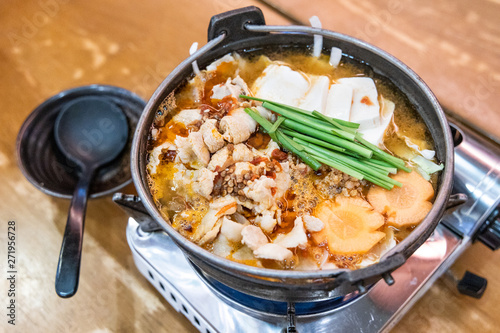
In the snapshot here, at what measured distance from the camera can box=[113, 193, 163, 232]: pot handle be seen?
1543 mm

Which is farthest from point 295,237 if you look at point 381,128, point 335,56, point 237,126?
point 335,56

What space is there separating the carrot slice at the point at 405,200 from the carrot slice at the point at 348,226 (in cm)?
5

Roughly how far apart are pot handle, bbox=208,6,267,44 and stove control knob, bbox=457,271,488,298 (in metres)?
1.51

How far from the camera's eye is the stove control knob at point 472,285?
6.02 ft

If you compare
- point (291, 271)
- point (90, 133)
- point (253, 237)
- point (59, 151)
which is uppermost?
point (291, 271)

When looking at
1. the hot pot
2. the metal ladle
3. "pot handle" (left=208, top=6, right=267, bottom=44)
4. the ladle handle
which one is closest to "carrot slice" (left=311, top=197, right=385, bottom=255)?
the hot pot

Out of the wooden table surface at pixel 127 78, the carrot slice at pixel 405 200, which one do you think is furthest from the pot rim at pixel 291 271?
the wooden table surface at pixel 127 78

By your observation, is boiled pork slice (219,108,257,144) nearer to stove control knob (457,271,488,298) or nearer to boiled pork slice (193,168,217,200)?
boiled pork slice (193,168,217,200)

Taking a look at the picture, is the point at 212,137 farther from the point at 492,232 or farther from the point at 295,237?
the point at 492,232

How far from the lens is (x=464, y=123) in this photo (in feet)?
7.48

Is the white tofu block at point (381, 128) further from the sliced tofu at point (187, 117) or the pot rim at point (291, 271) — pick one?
the sliced tofu at point (187, 117)

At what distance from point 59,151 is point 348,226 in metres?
1.66

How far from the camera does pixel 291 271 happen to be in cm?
114

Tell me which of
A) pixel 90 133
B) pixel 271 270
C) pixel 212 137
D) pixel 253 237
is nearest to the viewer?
pixel 271 270
